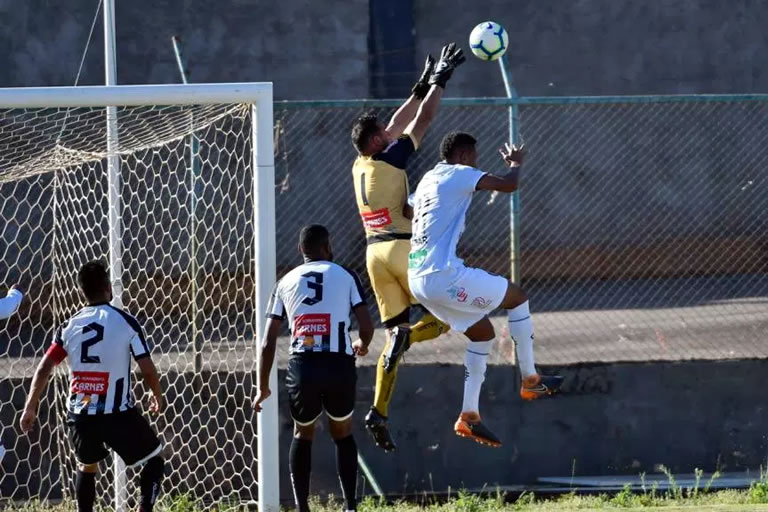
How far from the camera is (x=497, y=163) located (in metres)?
15.2

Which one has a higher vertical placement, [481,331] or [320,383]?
[481,331]

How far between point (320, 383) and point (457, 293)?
1064 mm

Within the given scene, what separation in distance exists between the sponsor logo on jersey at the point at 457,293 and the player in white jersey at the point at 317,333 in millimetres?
562

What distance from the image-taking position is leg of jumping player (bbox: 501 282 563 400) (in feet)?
27.9

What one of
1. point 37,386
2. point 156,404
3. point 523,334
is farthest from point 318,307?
point 37,386

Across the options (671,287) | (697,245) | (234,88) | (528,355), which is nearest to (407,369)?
(528,355)

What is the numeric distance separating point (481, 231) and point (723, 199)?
10.8 ft

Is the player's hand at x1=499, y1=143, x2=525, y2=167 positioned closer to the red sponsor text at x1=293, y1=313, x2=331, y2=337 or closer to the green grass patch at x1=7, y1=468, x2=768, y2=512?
the red sponsor text at x1=293, y1=313, x2=331, y2=337

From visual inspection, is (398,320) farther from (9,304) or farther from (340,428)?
(9,304)

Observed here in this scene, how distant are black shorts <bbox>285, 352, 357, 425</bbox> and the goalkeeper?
2.33 feet

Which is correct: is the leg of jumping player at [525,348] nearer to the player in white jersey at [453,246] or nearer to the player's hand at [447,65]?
the player in white jersey at [453,246]

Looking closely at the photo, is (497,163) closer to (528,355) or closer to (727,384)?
(727,384)

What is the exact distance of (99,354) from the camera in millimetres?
7785

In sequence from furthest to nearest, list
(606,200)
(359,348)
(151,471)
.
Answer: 1. (606,200)
2. (359,348)
3. (151,471)
